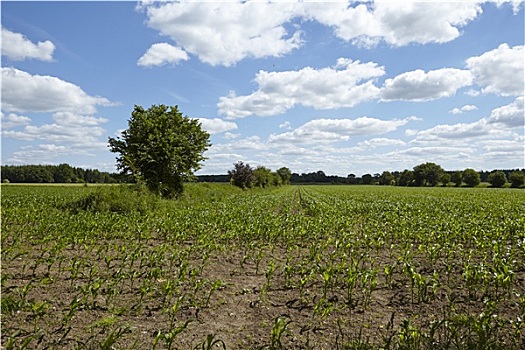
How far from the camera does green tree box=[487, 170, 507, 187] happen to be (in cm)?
8610

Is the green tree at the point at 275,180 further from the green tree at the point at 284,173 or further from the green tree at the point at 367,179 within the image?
the green tree at the point at 367,179

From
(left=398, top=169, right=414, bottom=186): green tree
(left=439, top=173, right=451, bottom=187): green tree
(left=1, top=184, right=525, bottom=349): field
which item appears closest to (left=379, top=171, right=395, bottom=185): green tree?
(left=398, top=169, right=414, bottom=186): green tree

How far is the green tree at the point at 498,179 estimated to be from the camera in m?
86.1

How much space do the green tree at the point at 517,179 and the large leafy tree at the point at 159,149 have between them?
278 ft

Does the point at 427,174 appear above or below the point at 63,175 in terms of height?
above

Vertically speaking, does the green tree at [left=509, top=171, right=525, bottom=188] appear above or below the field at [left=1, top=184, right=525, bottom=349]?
above

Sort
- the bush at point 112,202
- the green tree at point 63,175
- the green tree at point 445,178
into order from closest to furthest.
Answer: the bush at point 112,202, the green tree at point 63,175, the green tree at point 445,178

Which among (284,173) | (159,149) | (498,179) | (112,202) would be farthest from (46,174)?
(498,179)

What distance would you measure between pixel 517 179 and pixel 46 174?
113 m

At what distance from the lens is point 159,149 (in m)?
22.2

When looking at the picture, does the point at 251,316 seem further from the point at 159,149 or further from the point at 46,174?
the point at 46,174

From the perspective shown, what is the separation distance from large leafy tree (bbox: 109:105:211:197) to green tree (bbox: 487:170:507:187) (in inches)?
3484

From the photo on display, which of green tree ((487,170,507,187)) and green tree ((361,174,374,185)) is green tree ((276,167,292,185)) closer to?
green tree ((361,174,374,185))

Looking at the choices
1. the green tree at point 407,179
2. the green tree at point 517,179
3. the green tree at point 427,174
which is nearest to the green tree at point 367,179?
the green tree at point 407,179
